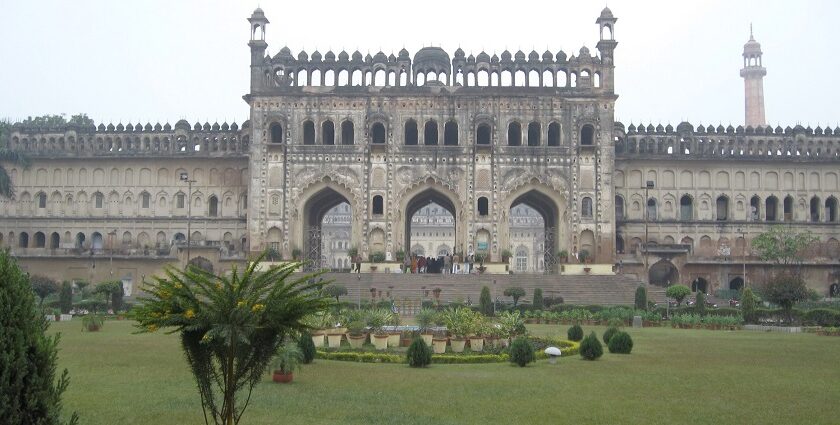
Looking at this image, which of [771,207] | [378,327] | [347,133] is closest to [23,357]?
[378,327]

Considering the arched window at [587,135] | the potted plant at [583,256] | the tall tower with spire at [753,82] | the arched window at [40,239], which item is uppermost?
the tall tower with spire at [753,82]

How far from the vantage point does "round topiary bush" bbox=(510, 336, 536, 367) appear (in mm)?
16203

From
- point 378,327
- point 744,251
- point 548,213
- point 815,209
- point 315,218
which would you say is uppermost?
point 815,209

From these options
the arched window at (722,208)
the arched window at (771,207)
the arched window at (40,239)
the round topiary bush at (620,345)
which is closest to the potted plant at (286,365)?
the round topiary bush at (620,345)

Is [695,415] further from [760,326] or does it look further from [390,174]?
[390,174]

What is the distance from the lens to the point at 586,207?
145ft

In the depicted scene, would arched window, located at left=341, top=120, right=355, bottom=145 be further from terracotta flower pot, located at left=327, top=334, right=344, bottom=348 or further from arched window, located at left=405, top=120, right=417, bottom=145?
terracotta flower pot, located at left=327, top=334, right=344, bottom=348

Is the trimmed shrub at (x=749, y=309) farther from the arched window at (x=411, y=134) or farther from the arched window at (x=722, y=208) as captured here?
the arched window at (x=411, y=134)

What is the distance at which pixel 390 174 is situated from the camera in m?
44.2

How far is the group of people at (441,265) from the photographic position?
140 feet

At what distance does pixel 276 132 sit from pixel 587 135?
15.5m

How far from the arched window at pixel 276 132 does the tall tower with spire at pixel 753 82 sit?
166 ft

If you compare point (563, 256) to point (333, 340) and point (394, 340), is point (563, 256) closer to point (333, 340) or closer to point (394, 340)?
point (394, 340)

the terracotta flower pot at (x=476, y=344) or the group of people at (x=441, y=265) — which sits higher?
the group of people at (x=441, y=265)
